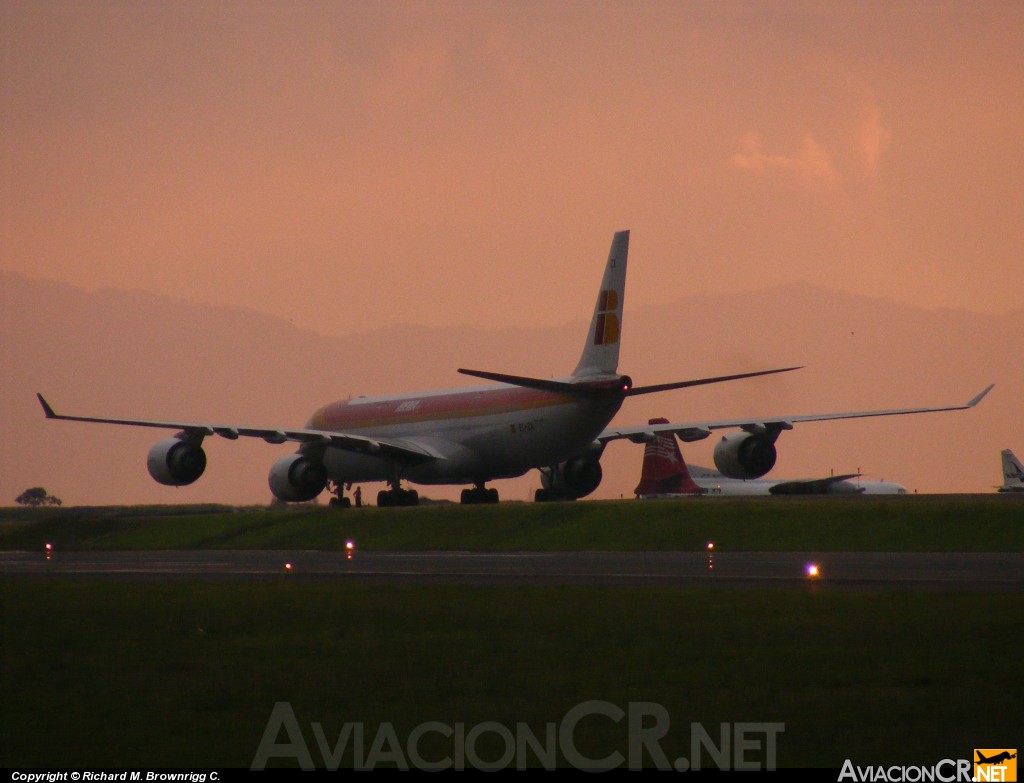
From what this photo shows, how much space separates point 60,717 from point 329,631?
564 cm

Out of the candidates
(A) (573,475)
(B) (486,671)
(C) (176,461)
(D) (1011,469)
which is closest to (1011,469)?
(D) (1011,469)

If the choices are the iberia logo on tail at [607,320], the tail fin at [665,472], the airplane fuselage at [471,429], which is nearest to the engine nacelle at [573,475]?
the airplane fuselage at [471,429]

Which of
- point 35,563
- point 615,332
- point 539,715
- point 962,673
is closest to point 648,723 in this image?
point 539,715

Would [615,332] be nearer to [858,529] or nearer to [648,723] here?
[858,529]

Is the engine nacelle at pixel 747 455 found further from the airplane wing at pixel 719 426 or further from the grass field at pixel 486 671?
the grass field at pixel 486 671

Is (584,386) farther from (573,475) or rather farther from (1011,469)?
(1011,469)

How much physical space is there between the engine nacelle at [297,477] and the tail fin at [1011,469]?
45.5 meters

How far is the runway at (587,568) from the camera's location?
2444 cm

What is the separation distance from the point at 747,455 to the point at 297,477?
1778 cm

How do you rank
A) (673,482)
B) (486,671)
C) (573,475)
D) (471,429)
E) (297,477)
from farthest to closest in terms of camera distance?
(673,482) → (573,475) → (297,477) → (471,429) → (486,671)

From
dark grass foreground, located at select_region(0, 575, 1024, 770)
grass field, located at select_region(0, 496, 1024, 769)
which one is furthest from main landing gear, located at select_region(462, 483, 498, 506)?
dark grass foreground, located at select_region(0, 575, 1024, 770)

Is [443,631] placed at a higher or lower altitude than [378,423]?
lower

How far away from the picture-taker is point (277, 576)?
2845 cm

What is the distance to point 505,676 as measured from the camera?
539 inches
